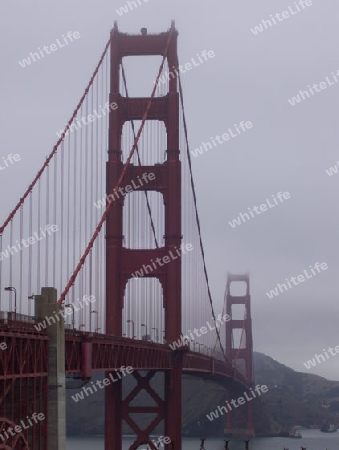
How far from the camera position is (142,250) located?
46.7m

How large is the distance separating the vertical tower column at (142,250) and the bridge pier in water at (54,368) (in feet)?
54.9

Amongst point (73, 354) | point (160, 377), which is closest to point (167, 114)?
point (73, 354)

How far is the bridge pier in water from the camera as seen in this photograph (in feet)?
90.1

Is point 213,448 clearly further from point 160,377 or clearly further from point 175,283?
point 175,283

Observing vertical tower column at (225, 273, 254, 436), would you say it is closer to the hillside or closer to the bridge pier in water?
the hillside

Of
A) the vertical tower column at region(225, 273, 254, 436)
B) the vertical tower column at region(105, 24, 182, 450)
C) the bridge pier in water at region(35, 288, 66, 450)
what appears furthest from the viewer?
the vertical tower column at region(225, 273, 254, 436)

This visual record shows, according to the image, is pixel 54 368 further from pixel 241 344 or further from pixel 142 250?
pixel 241 344

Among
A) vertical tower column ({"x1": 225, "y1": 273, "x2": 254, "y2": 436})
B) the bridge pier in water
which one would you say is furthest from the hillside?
the bridge pier in water

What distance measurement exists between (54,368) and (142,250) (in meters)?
19.4

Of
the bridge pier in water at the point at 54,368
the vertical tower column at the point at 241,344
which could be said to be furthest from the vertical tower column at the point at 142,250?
the vertical tower column at the point at 241,344

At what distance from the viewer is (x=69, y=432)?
472 feet

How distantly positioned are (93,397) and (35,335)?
12844 centimetres

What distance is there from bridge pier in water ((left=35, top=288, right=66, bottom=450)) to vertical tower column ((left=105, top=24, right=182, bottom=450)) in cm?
1673

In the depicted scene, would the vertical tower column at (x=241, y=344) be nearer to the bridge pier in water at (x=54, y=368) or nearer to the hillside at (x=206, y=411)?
the hillside at (x=206, y=411)
